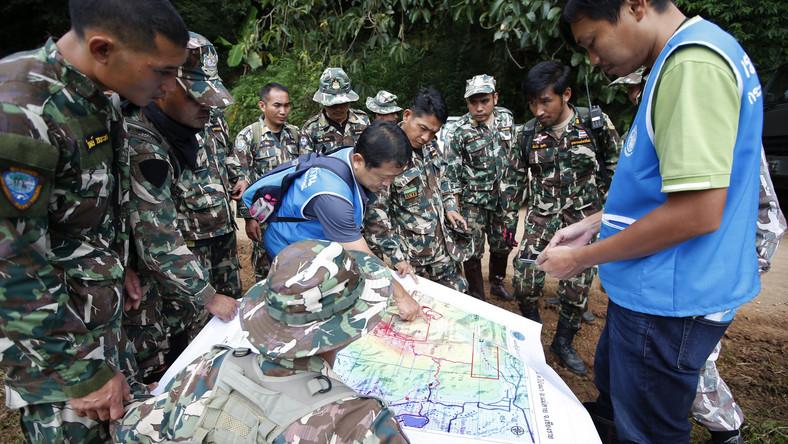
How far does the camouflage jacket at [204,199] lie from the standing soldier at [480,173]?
191cm

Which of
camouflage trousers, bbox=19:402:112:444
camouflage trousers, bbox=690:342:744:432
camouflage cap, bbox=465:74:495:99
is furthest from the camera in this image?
camouflage cap, bbox=465:74:495:99

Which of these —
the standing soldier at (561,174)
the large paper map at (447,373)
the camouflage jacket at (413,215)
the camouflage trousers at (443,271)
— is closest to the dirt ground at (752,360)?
the standing soldier at (561,174)

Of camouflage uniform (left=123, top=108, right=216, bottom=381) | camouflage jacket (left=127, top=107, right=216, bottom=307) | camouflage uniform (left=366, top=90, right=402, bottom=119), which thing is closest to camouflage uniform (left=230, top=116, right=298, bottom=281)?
camouflage uniform (left=366, top=90, right=402, bottom=119)

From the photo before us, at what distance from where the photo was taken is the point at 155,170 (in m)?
1.67

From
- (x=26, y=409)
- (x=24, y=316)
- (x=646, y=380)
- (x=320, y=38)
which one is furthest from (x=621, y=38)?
(x=320, y=38)

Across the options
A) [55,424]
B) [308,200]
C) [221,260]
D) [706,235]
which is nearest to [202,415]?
[55,424]

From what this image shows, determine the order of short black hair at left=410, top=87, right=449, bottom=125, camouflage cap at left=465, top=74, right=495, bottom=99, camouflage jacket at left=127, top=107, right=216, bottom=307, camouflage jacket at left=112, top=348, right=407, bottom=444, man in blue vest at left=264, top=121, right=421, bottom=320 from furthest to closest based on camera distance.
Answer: camouflage cap at left=465, top=74, right=495, bottom=99
short black hair at left=410, top=87, right=449, bottom=125
man in blue vest at left=264, top=121, right=421, bottom=320
camouflage jacket at left=127, top=107, right=216, bottom=307
camouflage jacket at left=112, top=348, right=407, bottom=444

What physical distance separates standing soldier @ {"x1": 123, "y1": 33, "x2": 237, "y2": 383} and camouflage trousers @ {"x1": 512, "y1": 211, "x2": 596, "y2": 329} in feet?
6.47

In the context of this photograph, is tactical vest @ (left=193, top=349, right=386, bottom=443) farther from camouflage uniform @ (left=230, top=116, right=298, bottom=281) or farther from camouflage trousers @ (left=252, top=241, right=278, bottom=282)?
camouflage uniform @ (left=230, top=116, right=298, bottom=281)

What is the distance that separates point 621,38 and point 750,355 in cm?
281

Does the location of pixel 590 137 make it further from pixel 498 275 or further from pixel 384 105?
pixel 384 105

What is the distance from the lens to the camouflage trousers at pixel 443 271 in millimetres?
3203

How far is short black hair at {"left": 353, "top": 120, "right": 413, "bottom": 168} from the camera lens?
204 cm

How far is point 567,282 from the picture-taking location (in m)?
2.95
